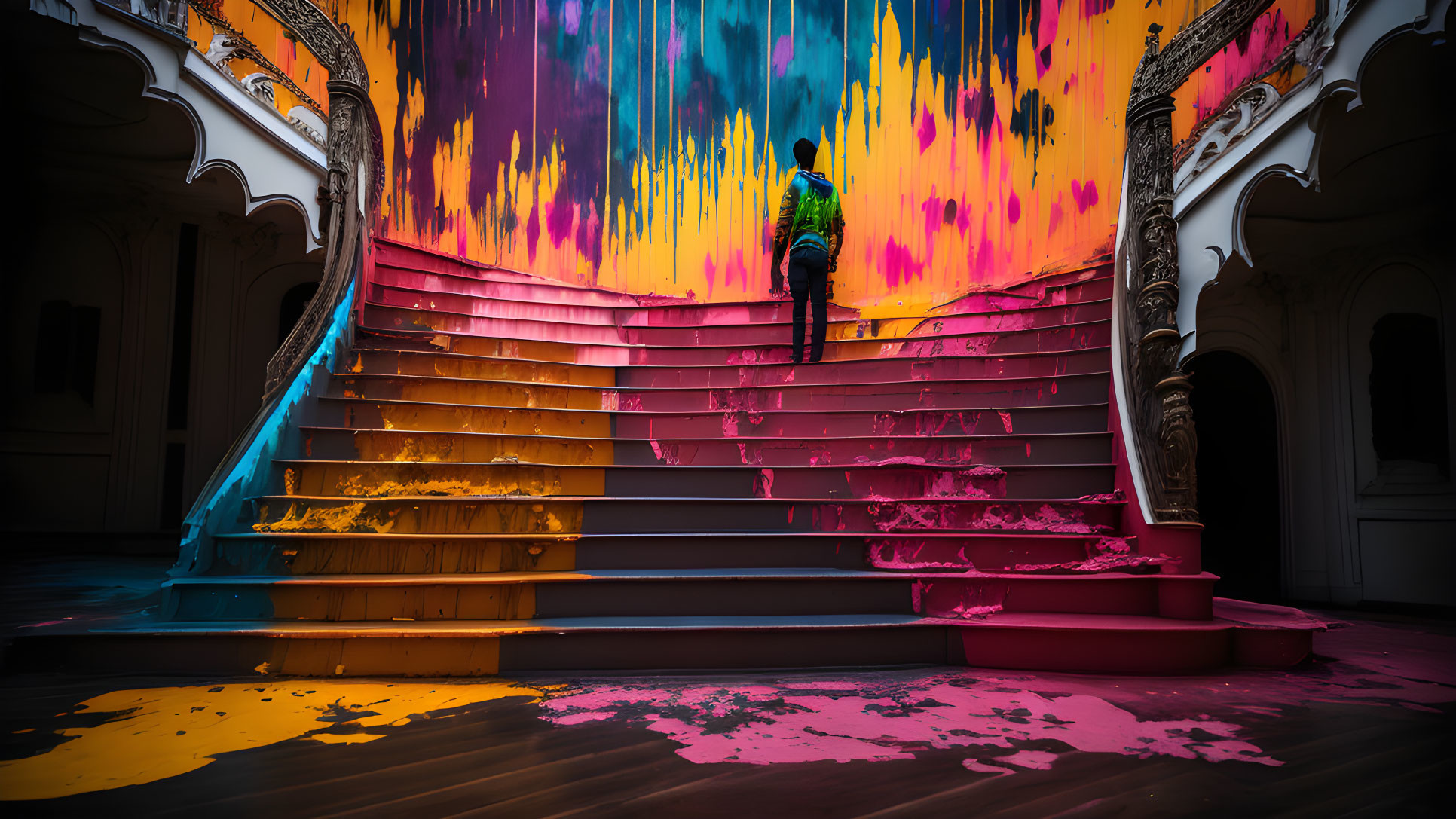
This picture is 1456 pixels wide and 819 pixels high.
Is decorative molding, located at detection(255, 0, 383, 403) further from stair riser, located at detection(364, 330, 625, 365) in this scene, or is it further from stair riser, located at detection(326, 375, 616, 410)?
stair riser, located at detection(326, 375, 616, 410)

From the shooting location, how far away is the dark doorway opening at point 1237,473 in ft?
19.4

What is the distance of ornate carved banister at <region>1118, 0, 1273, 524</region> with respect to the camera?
293cm

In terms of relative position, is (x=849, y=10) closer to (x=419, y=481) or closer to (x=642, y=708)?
(x=419, y=481)

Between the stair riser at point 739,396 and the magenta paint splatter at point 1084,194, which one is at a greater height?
the magenta paint splatter at point 1084,194

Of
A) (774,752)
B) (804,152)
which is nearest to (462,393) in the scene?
(774,752)

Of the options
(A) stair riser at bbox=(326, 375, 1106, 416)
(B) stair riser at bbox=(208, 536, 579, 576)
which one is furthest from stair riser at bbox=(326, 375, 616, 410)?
(B) stair riser at bbox=(208, 536, 579, 576)

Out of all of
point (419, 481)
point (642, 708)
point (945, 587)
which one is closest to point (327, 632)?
point (419, 481)

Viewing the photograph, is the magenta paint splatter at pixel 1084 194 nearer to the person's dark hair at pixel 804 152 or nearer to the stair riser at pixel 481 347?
the person's dark hair at pixel 804 152

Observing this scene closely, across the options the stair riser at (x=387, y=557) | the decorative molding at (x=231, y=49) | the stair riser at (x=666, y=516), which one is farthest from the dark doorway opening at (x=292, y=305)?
the stair riser at (x=387, y=557)

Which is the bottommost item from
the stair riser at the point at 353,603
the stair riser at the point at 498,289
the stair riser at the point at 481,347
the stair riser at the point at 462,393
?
the stair riser at the point at 353,603

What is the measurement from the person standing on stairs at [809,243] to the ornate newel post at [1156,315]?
1770 mm

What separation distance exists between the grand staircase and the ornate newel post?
252 mm

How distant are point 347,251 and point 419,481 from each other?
5.38 ft

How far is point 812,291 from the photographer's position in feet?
15.0
